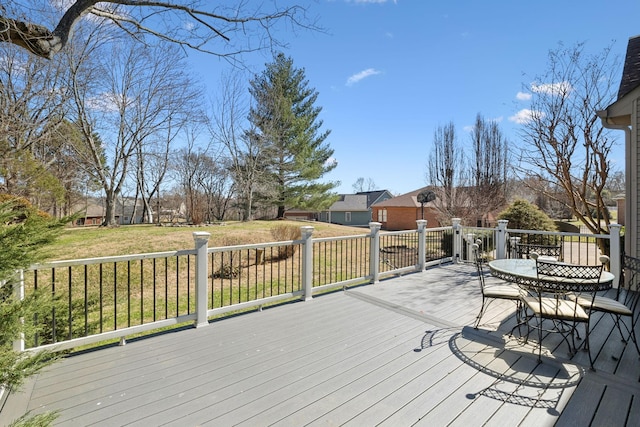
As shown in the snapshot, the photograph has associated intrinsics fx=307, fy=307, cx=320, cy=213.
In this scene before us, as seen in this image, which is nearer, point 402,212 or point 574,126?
point 574,126

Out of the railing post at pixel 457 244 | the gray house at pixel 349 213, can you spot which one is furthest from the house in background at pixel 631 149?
the gray house at pixel 349 213

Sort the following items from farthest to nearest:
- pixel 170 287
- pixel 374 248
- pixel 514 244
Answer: pixel 170 287, pixel 514 244, pixel 374 248

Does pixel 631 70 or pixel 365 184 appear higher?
pixel 365 184

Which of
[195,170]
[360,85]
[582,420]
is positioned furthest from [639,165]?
[195,170]

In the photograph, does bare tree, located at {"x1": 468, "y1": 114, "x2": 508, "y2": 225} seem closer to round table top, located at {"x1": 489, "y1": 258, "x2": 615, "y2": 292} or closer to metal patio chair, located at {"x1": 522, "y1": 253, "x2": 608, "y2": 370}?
round table top, located at {"x1": 489, "y1": 258, "x2": 615, "y2": 292}

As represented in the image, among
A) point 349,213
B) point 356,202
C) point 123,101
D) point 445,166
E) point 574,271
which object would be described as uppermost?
point 123,101

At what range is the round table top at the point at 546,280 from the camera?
2707 millimetres

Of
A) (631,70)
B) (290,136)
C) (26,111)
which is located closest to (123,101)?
(26,111)

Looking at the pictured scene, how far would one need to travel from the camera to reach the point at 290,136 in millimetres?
19516

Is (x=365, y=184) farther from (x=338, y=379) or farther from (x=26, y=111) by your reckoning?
(x=338, y=379)

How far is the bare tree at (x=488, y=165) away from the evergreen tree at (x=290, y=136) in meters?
9.31

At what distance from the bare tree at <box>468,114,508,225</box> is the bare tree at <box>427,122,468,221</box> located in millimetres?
742

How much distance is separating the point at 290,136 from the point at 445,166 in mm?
9736

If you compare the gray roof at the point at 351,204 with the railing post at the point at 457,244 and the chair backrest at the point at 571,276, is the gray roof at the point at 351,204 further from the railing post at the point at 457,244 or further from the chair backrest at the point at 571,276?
the chair backrest at the point at 571,276
